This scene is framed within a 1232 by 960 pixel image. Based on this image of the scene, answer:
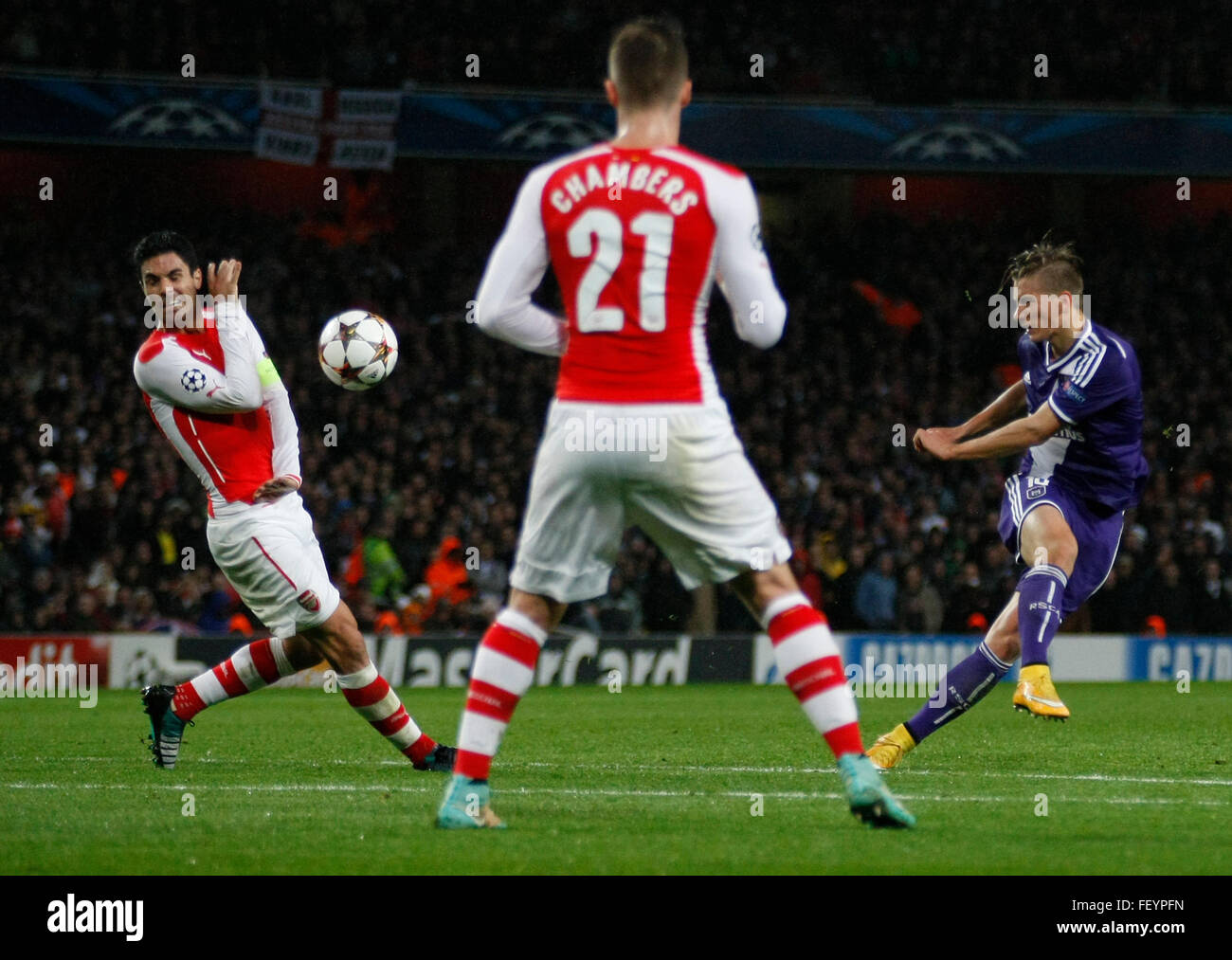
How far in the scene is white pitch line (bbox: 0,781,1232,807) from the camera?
6156 mm

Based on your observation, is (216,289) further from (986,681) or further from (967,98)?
(967,98)

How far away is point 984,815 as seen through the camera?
570cm

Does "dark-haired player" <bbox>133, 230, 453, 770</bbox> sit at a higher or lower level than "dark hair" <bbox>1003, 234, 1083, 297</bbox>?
lower

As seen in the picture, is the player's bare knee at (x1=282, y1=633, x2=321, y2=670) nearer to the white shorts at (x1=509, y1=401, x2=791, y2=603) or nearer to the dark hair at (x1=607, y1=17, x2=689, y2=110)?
the white shorts at (x1=509, y1=401, x2=791, y2=603)

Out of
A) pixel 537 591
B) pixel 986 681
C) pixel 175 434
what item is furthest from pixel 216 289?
pixel 986 681

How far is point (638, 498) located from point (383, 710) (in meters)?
2.51

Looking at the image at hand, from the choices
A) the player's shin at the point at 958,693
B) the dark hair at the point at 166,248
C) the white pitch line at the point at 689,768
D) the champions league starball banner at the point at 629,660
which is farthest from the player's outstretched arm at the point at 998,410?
the champions league starball banner at the point at 629,660

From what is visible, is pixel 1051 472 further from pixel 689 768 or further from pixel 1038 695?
pixel 689 768

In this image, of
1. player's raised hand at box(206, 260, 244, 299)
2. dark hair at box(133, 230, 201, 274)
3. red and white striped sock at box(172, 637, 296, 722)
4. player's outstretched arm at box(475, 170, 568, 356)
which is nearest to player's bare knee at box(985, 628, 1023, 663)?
red and white striped sock at box(172, 637, 296, 722)

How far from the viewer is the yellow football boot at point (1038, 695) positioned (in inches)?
275

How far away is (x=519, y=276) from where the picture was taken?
16.6 feet

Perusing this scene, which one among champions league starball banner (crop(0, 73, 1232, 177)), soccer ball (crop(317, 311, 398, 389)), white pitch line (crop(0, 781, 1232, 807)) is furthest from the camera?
champions league starball banner (crop(0, 73, 1232, 177))

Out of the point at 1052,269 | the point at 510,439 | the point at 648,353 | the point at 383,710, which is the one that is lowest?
the point at 383,710

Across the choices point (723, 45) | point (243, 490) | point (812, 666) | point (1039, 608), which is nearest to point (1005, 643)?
point (1039, 608)
